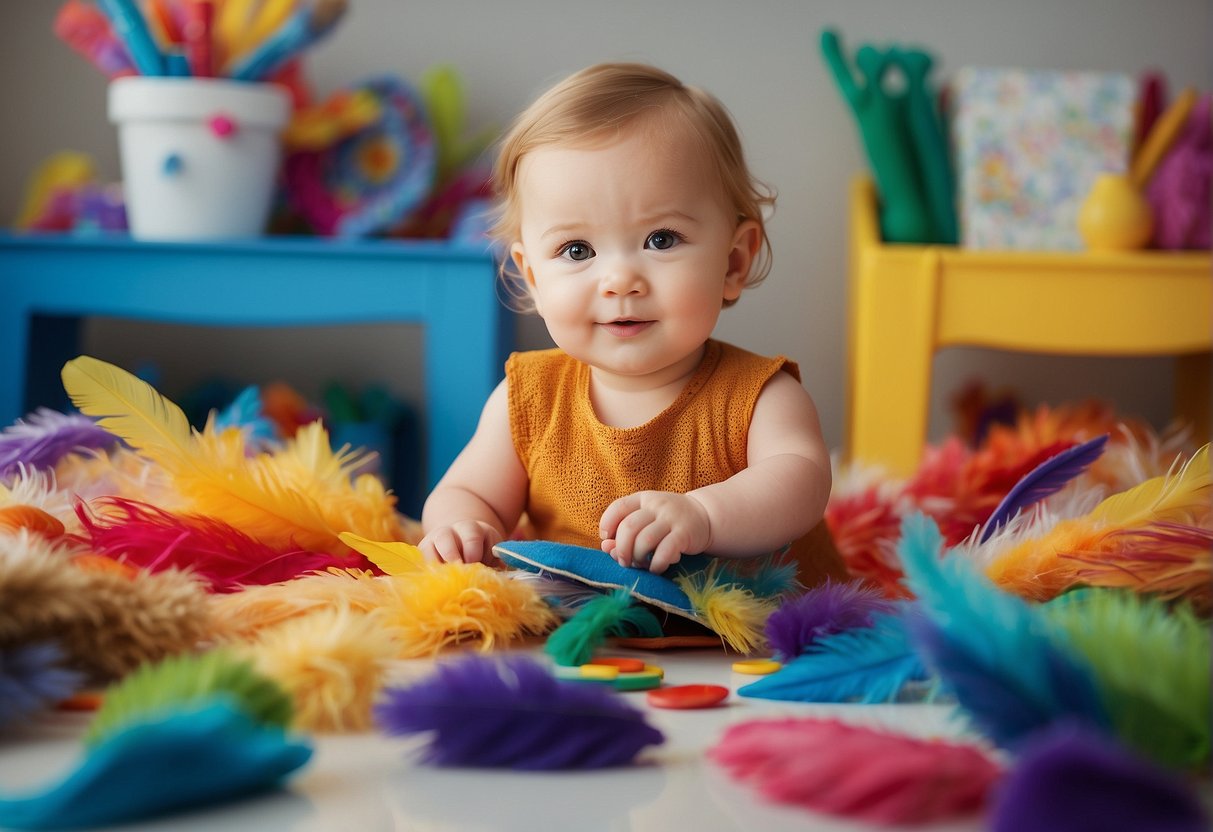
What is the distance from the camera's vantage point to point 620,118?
939 millimetres

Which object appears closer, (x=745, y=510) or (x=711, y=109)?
(x=745, y=510)

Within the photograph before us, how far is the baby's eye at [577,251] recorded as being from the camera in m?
0.95

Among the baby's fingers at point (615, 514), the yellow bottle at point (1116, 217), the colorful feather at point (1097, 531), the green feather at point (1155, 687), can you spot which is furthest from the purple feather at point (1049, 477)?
the yellow bottle at point (1116, 217)

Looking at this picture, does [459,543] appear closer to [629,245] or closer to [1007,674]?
[629,245]

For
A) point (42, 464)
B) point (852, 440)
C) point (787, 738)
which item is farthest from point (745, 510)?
point (852, 440)

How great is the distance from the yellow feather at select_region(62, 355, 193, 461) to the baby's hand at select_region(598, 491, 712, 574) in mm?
316

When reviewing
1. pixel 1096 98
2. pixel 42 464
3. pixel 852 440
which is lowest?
pixel 852 440

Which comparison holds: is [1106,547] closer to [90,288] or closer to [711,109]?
[711,109]

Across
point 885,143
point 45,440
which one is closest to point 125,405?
point 45,440

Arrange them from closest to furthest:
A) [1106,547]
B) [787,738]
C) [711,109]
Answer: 1. [787,738]
2. [1106,547]
3. [711,109]

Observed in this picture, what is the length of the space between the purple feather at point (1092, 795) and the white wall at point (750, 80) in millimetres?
1772

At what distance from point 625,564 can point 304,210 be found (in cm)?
131

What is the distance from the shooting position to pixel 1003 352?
7.27 feet

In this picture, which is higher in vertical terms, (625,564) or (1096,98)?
(1096,98)
